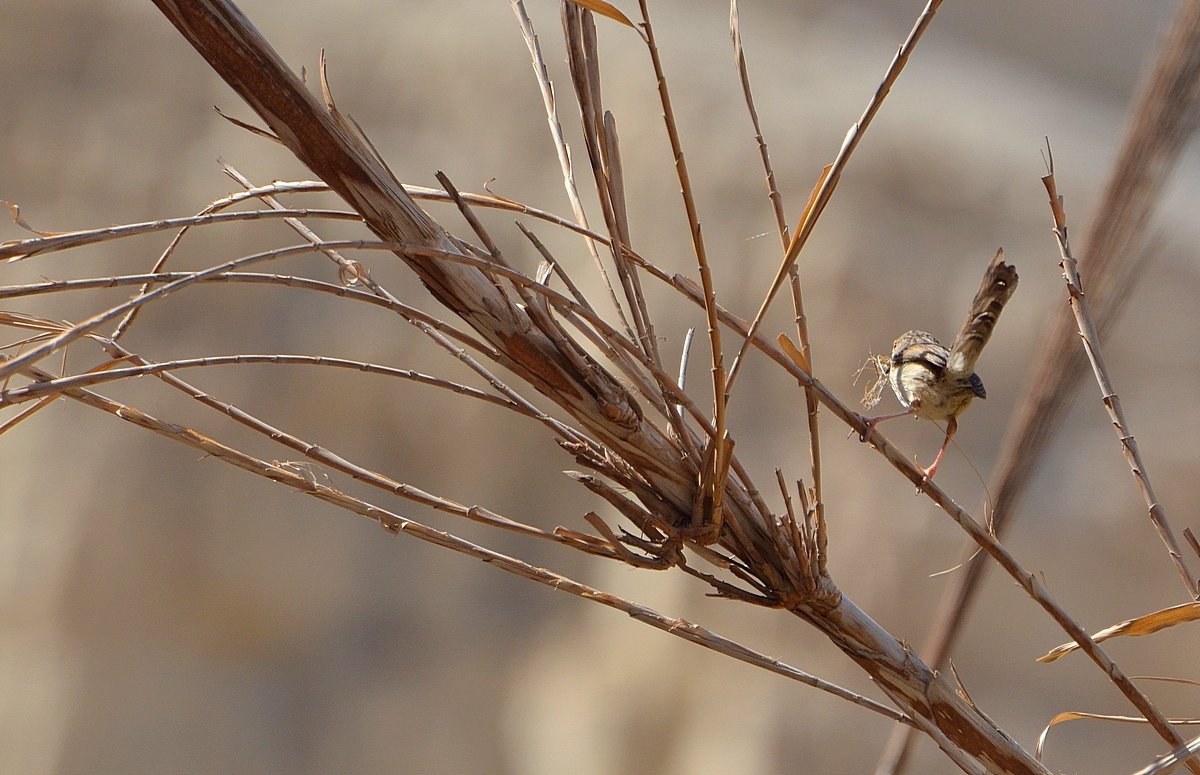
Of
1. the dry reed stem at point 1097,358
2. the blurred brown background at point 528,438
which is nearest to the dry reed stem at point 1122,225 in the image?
the dry reed stem at point 1097,358

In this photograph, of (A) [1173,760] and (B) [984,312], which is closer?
(A) [1173,760]

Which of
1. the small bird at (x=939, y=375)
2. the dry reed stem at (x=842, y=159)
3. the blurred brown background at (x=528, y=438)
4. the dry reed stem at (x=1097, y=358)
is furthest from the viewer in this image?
the blurred brown background at (x=528, y=438)

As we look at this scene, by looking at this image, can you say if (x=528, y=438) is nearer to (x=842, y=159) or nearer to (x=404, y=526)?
(x=404, y=526)

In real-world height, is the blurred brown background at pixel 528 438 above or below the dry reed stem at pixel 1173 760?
above

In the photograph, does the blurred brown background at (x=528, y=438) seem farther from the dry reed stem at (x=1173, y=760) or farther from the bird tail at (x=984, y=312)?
the dry reed stem at (x=1173, y=760)

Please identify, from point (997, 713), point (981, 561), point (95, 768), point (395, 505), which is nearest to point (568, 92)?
point (395, 505)

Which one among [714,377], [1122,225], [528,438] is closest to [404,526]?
[714,377]
